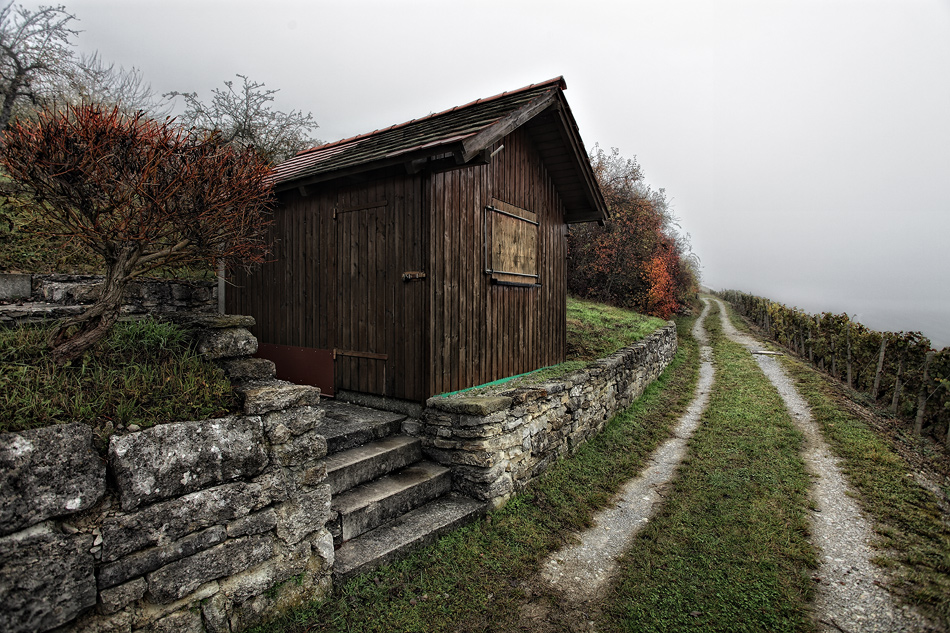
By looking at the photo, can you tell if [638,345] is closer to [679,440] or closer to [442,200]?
[679,440]

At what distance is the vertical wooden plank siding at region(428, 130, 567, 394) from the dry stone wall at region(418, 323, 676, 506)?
0.60 metres

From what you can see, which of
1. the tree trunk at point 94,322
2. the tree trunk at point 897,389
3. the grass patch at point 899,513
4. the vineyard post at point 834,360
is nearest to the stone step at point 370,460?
the tree trunk at point 94,322

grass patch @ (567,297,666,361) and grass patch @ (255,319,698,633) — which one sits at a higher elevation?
grass patch @ (567,297,666,361)

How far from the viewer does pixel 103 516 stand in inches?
94.4

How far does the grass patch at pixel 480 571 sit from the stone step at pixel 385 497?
46 cm

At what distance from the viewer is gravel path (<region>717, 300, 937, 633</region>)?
3191 mm

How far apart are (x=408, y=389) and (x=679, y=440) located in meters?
4.96

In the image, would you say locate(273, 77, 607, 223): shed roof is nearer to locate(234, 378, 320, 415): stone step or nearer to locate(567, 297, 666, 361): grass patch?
locate(567, 297, 666, 361): grass patch

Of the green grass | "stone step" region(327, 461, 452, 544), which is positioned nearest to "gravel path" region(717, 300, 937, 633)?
"stone step" region(327, 461, 452, 544)

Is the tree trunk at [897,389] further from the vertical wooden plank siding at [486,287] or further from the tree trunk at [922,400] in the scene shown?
the vertical wooden plank siding at [486,287]

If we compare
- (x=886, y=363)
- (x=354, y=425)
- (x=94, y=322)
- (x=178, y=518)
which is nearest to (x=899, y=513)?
(x=354, y=425)

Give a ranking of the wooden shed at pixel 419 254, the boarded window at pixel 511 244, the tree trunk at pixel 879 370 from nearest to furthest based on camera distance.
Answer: the wooden shed at pixel 419 254, the boarded window at pixel 511 244, the tree trunk at pixel 879 370

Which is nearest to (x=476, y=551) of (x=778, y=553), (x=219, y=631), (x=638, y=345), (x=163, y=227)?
(x=219, y=631)

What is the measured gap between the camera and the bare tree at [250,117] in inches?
532
